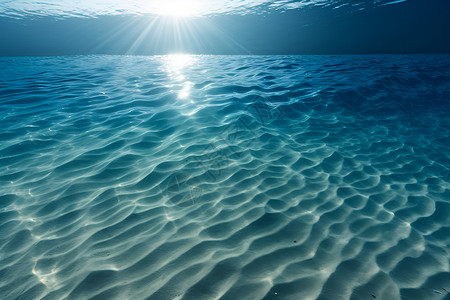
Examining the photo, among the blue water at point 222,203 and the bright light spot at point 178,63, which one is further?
the bright light spot at point 178,63

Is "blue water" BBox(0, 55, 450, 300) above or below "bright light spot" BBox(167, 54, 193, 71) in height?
above

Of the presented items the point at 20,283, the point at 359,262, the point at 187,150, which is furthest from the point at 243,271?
the point at 187,150

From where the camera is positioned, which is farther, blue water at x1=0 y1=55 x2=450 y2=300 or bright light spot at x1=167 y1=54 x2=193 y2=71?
bright light spot at x1=167 y1=54 x2=193 y2=71

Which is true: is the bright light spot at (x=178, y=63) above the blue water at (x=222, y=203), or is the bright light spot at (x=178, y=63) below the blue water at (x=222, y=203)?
below

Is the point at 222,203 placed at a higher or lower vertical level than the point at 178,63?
higher

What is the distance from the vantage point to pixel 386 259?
233 cm

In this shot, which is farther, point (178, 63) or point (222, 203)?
point (178, 63)

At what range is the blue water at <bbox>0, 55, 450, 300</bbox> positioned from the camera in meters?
2.11

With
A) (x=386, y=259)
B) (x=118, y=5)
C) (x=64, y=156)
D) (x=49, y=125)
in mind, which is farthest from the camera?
(x=118, y=5)

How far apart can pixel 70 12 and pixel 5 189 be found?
130ft

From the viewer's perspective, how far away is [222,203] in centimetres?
308

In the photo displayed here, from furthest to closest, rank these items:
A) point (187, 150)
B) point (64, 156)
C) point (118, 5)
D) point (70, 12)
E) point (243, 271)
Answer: point (70, 12) → point (118, 5) → point (187, 150) → point (64, 156) → point (243, 271)

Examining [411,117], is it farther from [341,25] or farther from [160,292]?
[341,25]

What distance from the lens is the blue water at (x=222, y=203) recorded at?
2109mm
